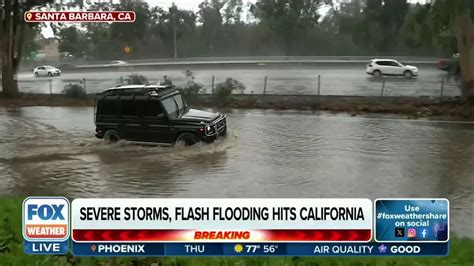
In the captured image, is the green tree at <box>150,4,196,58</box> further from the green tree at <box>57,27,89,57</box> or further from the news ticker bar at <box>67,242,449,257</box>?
the news ticker bar at <box>67,242,449,257</box>

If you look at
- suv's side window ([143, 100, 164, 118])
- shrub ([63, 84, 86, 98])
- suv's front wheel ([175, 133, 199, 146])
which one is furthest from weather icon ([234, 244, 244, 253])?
shrub ([63, 84, 86, 98])

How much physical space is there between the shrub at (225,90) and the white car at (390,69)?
10998mm

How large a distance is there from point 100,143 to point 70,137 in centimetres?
94

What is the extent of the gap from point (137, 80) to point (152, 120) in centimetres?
86

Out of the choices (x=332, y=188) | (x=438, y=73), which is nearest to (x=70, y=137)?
(x=332, y=188)


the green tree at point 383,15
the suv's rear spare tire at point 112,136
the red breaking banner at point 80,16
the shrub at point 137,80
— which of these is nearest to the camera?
the red breaking banner at point 80,16

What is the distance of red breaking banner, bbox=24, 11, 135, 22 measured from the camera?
450 centimetres

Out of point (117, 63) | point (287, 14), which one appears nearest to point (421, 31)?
point (287, 14)

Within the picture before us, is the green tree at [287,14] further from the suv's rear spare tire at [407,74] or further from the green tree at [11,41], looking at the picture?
the suv's rear spare tire at [407,74]

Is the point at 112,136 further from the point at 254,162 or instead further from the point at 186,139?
the point at 254,162

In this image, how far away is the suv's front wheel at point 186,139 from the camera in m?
10.1

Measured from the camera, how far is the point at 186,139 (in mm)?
10234

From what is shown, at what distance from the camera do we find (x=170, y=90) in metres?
9.13

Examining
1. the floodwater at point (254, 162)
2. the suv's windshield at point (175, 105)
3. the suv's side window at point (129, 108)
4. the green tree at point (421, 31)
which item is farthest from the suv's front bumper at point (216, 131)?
the green tree at point (421, 31)
